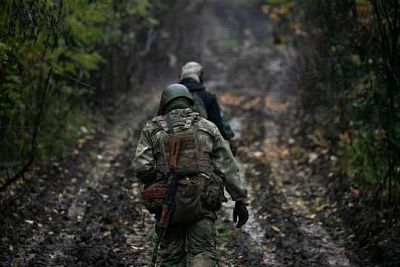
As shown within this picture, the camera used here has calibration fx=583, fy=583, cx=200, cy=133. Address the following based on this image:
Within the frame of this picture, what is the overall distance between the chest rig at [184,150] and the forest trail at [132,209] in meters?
1.07

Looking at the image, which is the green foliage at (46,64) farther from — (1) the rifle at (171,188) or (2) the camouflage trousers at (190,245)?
(2) the camouflage trousers at (190,245)

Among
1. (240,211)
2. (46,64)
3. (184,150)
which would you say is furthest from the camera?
(46,64)

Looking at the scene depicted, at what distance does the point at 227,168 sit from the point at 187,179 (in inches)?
17.1

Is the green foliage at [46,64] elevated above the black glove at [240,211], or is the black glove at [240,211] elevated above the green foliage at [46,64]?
the green foliage at [46,64]

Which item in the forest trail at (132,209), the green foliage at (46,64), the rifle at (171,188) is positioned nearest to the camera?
the rifle at (171,188)

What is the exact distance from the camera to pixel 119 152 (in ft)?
45.0

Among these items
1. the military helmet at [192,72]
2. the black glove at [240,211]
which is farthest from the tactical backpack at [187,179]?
the military helmet at [192,72]

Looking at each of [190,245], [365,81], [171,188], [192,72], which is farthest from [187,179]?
[365,81]

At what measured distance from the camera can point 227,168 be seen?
562 cm

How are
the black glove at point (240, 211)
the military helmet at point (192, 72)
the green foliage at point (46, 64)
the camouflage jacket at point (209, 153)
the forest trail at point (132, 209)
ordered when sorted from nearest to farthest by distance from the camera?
the camouflage jacket at point (209, 153) → the black glove at point (240, 211) → the green foliage at point (46, 64) → the forest trail at point (132, 209) → the military helmet at point (192, 72)

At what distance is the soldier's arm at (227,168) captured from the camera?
561cm

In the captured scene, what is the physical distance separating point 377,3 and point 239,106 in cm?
1258

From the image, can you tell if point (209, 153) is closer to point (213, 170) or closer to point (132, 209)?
point (213, 170)

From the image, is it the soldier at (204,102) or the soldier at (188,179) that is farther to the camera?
the soldier at (204,102)
